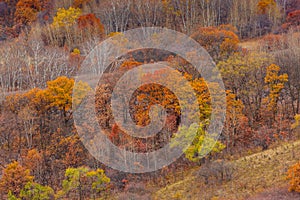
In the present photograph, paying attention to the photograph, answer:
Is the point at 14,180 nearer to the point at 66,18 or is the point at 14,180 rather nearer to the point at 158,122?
the point at 158,122

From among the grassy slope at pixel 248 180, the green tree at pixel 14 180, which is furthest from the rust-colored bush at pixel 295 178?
the green tree at pixel 14 180

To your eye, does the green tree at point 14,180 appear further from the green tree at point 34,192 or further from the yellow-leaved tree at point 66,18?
the yellow-leaved tree at point 66,18

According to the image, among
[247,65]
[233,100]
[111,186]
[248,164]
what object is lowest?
[111,186]

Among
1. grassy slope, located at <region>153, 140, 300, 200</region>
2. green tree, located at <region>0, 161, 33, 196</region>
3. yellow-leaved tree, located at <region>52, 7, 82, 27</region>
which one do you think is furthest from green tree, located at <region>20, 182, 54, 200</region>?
yellow-leaved tree, located at <region>52, 7, 82, 27</region>

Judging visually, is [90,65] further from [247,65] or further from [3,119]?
[247,65]

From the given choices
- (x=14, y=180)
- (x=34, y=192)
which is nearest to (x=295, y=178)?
(x=34, y=192)

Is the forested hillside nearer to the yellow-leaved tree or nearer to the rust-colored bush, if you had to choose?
the rust-colored bush

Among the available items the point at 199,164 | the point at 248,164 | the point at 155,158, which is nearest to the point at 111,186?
the point at 155,158
